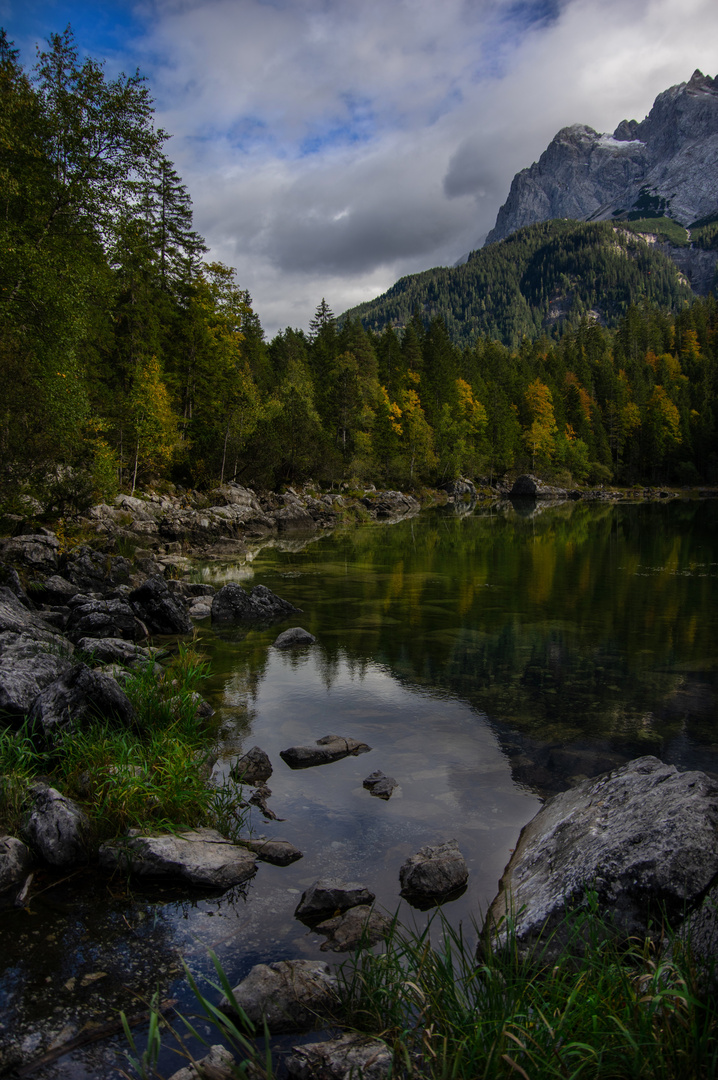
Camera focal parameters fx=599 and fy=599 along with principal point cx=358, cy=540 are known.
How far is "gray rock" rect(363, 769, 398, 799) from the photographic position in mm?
8104

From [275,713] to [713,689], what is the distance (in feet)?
29.1

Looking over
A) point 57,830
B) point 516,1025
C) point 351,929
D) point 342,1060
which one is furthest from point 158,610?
point 516,1025

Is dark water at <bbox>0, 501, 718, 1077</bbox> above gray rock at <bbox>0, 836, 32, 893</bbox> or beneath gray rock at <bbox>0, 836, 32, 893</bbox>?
beneath

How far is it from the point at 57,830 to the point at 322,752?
13.3 feet

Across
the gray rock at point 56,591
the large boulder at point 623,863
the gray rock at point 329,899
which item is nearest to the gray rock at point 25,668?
the gray rock at point 329,899

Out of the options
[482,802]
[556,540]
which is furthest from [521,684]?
[556,540]

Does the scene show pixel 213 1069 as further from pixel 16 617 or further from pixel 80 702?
pixel 16 617

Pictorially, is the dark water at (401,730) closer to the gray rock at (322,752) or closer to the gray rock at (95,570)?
the gray rock at (322,752)

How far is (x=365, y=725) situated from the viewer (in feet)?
35.5

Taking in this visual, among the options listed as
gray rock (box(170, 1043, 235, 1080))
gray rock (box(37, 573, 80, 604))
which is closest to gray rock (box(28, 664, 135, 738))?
gray rock (box(170, 1043, 235, 1080))

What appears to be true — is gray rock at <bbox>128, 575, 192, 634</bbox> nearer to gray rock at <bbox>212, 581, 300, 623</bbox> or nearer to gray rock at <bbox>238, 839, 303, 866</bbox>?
gray rock at <bbox>212, 581, 300, 623</bbox>

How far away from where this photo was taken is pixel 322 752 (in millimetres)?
9328

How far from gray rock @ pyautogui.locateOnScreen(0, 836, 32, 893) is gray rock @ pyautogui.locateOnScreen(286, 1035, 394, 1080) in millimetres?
3668

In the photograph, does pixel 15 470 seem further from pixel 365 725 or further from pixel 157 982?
pixel 157 982
